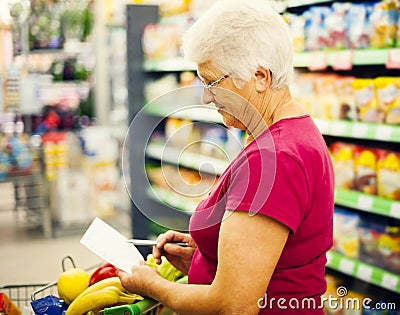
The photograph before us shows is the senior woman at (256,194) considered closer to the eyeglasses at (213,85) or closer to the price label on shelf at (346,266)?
the eyeglasses at (213,85)

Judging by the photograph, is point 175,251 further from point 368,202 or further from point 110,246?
point 368,202

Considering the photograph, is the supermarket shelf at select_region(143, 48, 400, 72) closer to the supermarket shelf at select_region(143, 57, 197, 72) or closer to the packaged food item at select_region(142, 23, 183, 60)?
the supermarket shelf at select_region(143, 57, 197, 72)

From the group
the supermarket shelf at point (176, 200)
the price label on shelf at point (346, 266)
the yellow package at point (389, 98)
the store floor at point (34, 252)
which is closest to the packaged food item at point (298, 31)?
the yellow package at point (389, 98)

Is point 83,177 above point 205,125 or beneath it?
beneath

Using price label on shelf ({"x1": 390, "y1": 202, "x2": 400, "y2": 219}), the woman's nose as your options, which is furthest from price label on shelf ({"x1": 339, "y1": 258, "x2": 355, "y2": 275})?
the woman's nose

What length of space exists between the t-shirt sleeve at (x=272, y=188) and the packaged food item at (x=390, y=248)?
151 cm

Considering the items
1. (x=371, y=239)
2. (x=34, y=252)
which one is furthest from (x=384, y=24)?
(x=34, y=252)

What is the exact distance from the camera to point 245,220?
128cm

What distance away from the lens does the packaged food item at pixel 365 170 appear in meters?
2.76

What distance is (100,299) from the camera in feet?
4.99

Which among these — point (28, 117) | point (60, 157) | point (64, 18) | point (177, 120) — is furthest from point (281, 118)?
point (64, 18)

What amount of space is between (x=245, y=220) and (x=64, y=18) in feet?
17.4

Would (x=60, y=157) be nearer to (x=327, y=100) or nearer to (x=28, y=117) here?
(x=28, y=117)

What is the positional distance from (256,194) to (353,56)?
1.61 meters
